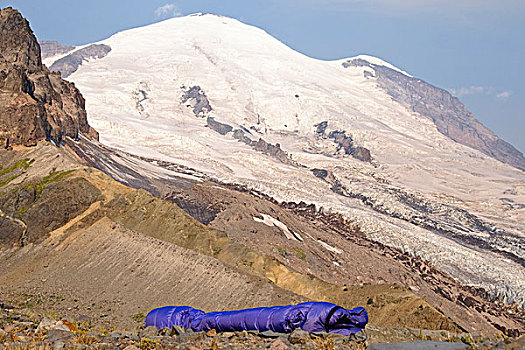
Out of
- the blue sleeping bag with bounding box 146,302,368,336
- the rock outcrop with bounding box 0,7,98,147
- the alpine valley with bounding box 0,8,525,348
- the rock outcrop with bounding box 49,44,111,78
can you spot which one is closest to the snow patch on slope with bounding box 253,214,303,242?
the alpine valley with bounding box 0,8,525,348

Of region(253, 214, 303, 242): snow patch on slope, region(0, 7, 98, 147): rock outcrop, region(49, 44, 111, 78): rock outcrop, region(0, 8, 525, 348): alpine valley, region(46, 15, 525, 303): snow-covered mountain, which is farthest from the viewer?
region(49, 44, 111, 78): rock outcrop

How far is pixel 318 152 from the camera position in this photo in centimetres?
15575

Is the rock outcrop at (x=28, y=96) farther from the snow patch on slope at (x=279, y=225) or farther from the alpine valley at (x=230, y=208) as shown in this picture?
the snow patch on slope at (x=279, y=225)

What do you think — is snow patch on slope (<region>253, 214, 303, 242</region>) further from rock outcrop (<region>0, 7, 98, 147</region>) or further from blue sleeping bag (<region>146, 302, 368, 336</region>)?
blue sleeping bag (<region>146, 302, 368, 336</region>)

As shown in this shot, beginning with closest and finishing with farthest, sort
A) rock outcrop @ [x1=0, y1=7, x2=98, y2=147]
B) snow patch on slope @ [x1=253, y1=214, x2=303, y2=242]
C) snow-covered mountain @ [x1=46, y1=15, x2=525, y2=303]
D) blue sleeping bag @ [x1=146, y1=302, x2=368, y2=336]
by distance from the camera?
blue sleeping bag @ [x1=146, y1=302, x2=368, y2=336] → rock outcrop @ [x1=0, y1=7, x2=98, y2=147] → snow patch on slope @ [x1=253, y1=214, x2=303, y2=242] → snow-covered mountain @ [x1=46, y1=15, x2=525, y2=303]

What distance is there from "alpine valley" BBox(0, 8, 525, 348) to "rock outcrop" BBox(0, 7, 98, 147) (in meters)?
0.20

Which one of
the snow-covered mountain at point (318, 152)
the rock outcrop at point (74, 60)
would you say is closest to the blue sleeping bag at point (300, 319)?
the snow-covered mountain at point (318, 152)

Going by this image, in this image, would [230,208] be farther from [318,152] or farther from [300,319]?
[318,152]

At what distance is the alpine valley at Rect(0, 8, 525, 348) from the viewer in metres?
20.9

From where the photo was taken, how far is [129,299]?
778 inches

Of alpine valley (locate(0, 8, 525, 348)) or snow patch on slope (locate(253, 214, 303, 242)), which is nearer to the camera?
alpine valley (locate(0, 8, 525, 348))

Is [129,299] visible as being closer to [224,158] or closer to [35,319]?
[35,319]

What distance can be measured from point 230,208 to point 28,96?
20066mm

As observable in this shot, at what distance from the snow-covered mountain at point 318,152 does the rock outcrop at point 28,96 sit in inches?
1365
